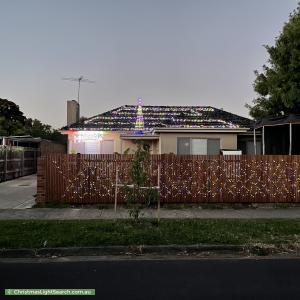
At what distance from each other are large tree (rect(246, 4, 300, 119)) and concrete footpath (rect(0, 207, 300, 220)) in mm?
10844

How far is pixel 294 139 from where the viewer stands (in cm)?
2538

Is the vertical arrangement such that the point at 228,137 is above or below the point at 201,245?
above

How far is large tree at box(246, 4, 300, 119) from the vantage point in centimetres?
2484

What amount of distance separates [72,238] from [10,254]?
134cm

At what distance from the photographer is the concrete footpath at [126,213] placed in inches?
543

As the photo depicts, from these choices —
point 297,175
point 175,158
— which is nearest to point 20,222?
point 175,158

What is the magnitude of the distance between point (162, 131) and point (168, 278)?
14989 millimetres

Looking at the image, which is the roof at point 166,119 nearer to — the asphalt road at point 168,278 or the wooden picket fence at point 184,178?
the wooden picket fence at point 184,178

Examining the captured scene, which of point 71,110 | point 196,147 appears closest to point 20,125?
point 71,110

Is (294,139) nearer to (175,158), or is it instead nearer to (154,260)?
(175,158)

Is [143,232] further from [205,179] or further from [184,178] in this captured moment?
[205,179]

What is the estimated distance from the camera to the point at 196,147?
74.5 feet

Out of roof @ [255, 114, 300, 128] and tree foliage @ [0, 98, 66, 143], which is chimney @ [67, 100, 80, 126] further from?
tree foliage @ [0, 98, 66, 143]

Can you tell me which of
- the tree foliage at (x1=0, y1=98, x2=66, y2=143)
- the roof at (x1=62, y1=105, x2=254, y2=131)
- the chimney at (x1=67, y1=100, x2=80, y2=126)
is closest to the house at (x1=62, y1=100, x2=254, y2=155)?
the roof at (x1=62, y1=105, x2=254, y2=131)
